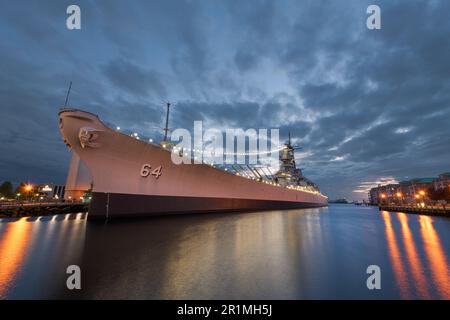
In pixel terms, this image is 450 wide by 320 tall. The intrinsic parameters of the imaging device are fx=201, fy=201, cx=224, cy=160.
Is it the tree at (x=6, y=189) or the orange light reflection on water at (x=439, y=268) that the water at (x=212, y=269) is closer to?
the orange light reflection on water at (x=439, y=268)

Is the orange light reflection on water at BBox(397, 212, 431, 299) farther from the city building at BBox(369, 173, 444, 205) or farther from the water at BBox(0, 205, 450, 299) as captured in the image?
the city building at BBox(369, 173, 444, 205)

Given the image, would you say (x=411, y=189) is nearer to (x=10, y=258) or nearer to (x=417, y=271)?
(x=417, y=271)

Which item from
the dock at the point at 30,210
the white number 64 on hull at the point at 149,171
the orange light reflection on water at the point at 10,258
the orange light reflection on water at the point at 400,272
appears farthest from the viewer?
the dock at the point at 30,210

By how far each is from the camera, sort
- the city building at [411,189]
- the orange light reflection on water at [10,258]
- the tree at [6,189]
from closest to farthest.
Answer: the orange light reflection on water at [10,258]
the tree at [6,189]
the city building at [411,189]

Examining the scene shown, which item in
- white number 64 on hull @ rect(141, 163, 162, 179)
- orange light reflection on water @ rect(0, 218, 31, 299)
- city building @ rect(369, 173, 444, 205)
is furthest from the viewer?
city building @ rect(369, 173, 444, 205)

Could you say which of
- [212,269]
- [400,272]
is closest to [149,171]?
[212,269]

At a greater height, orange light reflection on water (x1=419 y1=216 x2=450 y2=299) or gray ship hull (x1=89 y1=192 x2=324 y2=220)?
gray ship hull (x1=89 y1=192 x2=324 y2=220)

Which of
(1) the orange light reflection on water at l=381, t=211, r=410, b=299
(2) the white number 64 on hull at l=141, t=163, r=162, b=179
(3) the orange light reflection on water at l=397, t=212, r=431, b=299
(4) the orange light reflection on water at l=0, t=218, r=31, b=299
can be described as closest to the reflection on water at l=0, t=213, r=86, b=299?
(4) the orange light reflection on water at l=0, t=218, r=31, b=299

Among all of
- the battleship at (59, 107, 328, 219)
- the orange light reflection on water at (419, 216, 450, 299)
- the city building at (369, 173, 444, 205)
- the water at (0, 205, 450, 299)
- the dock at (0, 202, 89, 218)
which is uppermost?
the city building at (369, 173, 444, 205)

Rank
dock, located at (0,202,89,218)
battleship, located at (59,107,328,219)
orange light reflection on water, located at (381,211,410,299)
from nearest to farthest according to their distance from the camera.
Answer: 1. orange light reflection on water, located at (381,211,410,299)
2. battleship, located at (59,107,328,219)
3. dock, located at (0,202,89,218)

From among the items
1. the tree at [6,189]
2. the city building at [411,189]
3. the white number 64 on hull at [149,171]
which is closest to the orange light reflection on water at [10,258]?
the white number 64 on hull at [149,171]
